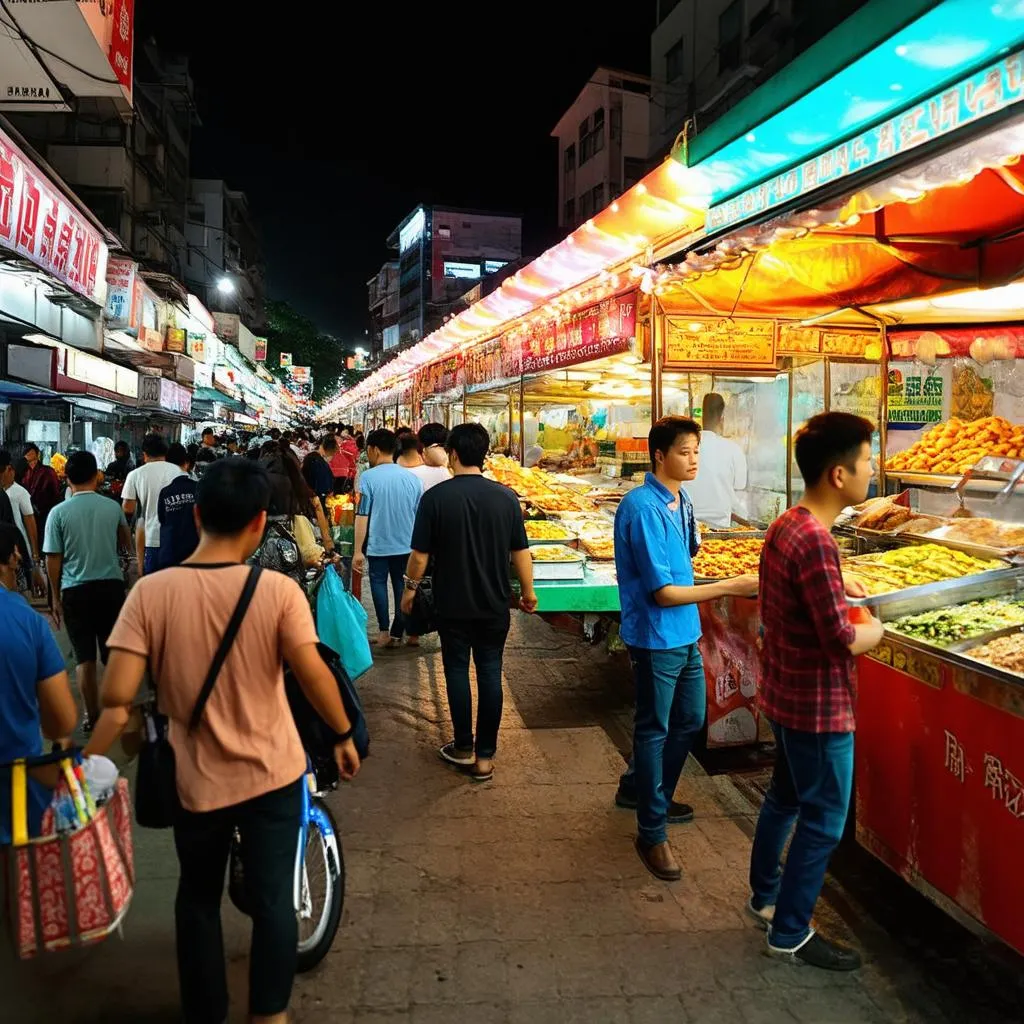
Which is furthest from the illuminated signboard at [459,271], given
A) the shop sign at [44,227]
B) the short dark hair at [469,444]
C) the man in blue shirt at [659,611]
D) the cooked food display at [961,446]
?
the man in blue shirt at [659,611]

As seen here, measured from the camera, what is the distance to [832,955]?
3084mm

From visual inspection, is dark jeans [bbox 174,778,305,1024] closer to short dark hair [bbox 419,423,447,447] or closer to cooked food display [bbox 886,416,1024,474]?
cooked food display [bbox 886,416,1024,474]

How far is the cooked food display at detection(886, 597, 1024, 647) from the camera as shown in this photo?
3.40 meters

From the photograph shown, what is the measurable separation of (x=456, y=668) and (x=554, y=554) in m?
1.64

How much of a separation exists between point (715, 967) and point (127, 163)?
3115cm

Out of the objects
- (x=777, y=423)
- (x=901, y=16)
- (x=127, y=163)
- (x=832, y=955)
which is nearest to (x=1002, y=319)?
(x=777, y=423)

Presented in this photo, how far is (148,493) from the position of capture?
274 inches

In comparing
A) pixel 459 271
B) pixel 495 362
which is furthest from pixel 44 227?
pixel 459 271

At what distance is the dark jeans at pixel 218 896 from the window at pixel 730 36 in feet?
104

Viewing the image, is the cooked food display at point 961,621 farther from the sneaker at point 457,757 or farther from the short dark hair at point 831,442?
the sneaker at point 457,757

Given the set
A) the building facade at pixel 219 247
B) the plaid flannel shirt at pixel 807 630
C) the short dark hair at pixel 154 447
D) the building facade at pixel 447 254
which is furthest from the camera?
the building facade at pixel 447 254

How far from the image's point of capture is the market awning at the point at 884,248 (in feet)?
10.8

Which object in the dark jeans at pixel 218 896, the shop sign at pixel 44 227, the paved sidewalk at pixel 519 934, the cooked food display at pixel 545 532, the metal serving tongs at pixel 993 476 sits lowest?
the paved sidewalk at pixel 519 934

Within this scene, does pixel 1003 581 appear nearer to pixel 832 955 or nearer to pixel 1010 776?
pixel 1010 776
